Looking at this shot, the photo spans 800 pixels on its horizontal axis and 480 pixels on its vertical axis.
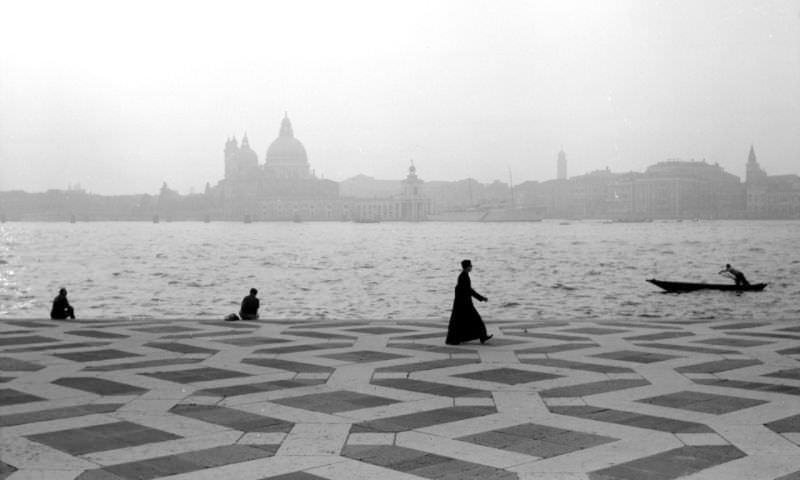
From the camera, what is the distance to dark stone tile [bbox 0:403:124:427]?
6797mm

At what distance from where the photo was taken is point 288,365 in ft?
30.8

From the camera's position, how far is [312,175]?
197m

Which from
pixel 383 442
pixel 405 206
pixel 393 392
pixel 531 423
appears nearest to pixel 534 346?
pixel 393 392

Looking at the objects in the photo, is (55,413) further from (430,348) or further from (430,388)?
(430,348)

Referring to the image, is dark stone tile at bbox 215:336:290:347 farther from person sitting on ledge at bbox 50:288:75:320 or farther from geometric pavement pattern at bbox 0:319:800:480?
person sitting on ledge at bbox 50:288:75:320

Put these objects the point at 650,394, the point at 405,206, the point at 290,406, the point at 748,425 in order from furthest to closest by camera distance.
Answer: the point at 405,206 → the point at 650,394 → the point at 290,406 → the point at 748,425

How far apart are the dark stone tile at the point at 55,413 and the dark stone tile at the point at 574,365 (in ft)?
14.2

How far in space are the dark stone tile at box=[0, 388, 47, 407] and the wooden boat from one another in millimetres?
23564

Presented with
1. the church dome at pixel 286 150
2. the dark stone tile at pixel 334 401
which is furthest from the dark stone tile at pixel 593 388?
the church dome at pixel 286 150

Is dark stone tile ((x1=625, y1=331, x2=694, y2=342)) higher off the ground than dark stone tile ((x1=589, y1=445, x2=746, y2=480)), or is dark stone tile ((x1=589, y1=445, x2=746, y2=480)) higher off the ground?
dark stone tile ((x1=589, y1=445, x2=746, y2=480))

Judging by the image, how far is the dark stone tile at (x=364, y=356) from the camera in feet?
32.1

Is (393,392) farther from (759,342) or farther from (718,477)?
(759,342)

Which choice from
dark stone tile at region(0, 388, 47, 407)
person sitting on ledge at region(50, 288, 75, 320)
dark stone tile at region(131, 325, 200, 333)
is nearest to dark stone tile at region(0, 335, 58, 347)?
dark stone tile at region(131, 325, 200, 333)

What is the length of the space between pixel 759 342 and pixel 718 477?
6.37m
